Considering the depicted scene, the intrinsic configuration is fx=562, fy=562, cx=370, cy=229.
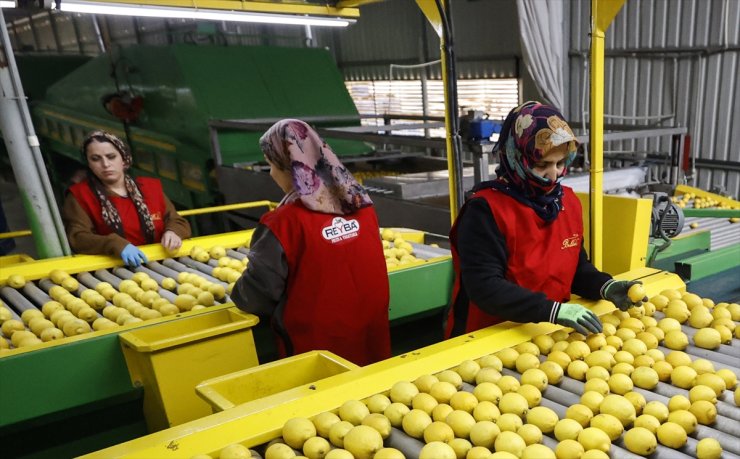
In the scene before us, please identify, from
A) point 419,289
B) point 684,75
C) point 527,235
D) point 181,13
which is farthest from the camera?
point 684,75

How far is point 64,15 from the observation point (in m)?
19.8

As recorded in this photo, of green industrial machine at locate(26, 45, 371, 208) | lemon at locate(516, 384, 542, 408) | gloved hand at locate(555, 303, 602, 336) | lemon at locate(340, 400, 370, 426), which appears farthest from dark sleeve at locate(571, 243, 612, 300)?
green industrial machine at locate(26, 45, 371, 208)

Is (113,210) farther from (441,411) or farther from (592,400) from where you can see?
(592,400)

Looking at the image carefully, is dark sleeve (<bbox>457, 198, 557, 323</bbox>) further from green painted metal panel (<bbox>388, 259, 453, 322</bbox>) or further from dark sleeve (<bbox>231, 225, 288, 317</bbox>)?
green painted metal panel (<bbox>388, 259, 453, 322</bbox>)

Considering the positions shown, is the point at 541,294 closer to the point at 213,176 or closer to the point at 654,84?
the point at 213,176

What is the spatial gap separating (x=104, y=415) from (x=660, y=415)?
222cm

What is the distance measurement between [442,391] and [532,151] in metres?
0.89

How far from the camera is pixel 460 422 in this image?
1.46 meters

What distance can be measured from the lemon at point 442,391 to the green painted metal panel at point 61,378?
133 centimetres

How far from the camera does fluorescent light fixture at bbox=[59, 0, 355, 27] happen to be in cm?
343

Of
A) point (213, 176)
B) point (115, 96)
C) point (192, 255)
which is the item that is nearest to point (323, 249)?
point (192, 255)

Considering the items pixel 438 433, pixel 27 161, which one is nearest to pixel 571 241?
pixel 438 433

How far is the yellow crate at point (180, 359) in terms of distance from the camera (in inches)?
82.1

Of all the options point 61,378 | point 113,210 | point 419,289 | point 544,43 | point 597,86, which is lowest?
point 419,289
